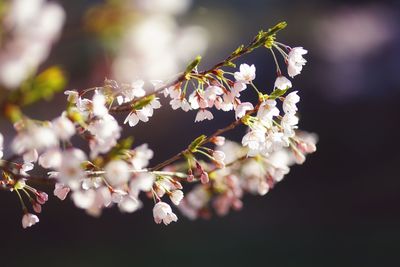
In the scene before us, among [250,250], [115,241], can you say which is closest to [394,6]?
[250,250]

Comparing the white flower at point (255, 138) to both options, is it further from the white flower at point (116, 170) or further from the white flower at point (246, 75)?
the white flower at point (116, 170)

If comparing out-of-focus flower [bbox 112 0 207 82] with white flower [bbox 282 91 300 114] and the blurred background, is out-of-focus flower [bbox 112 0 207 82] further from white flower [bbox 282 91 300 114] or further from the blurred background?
the blurred background

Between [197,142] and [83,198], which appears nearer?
[83,198]

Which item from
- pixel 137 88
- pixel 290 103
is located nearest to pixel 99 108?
pixel 137 88

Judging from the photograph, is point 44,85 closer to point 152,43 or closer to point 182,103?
point 152,43

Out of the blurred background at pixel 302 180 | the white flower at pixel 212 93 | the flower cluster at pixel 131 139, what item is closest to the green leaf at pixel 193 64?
the flower cluster at pixel 131 139

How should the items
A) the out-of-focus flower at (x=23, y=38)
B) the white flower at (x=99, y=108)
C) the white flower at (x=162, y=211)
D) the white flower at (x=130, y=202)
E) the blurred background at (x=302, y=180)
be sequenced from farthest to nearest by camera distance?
the blurred background at (x=302, y=180) < the white flower at (x=162, y=211) < the white flower at (x=130, y=202) < the white flower at (x=99, y=108) < the out-of-focus flower at (x=23, y=38)

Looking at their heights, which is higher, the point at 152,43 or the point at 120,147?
the point at 152,43

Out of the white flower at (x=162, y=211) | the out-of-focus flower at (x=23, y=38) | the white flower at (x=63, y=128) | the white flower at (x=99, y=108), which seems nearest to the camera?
the out-of-focus flower at (x=23, y=38)
